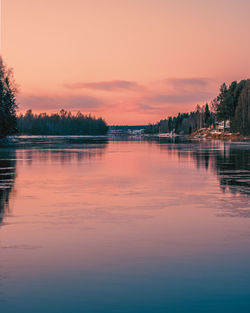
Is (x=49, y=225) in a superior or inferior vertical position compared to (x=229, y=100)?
inferior

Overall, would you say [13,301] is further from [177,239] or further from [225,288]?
[177,239]

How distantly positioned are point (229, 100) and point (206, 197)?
14262cm

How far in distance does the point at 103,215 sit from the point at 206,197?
4.98 m

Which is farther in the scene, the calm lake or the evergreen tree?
Result: the evergreen tree

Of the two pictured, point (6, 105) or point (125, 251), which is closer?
point (125, 251)

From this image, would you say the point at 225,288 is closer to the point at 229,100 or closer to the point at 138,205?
the point at 138,205

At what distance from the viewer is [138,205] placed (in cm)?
1511

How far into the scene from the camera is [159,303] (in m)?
6.34

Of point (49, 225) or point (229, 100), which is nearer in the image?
point (49, 225)

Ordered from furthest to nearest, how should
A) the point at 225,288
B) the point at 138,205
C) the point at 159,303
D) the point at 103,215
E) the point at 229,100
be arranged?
the point at 229,100 < the point at 138,205 < the point at 103,215 < the point at 225,288 < the point at 159,303

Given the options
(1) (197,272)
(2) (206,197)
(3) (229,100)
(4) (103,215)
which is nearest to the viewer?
(1) (197,272)

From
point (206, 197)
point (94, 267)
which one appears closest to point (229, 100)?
point (206, 197)

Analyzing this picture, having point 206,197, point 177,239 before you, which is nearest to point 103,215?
point 177,239

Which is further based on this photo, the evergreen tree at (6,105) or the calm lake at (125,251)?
the evergreen tree at (6,105)
